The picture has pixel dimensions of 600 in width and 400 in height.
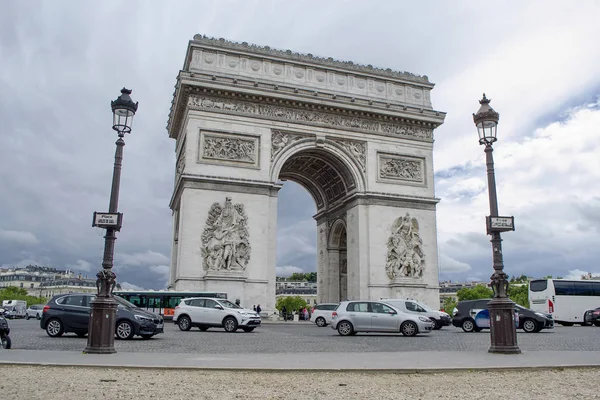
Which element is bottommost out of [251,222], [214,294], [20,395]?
[20,395]

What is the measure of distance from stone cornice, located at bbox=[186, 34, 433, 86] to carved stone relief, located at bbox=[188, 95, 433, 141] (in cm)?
327

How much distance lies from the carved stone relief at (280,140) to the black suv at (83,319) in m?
17.1

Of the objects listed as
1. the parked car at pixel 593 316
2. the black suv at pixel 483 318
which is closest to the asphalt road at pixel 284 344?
the black suv at pixel 483 318

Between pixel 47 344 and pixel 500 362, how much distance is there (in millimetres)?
10394

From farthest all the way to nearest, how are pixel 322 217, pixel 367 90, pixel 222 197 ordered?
pixel 322 217 < pixel 367 90 < pixel 222 197

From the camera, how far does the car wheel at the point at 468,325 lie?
A: 2341 cm

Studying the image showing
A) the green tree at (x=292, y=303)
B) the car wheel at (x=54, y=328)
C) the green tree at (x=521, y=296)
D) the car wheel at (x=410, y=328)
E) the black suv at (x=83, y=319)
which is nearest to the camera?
the black suv at (x=83, y=319)

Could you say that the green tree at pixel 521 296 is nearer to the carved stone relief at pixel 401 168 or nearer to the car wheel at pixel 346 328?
the carved stone relief at pixel 401 168

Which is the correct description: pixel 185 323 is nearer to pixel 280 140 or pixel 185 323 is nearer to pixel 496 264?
pixel 496 264

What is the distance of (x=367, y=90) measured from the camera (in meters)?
35.1

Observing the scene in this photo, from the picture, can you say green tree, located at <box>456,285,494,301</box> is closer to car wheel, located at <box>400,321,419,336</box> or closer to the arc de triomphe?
the arc de triomphe

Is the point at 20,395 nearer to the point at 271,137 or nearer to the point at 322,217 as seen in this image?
the point at 271,137

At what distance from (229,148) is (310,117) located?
18.2 feet

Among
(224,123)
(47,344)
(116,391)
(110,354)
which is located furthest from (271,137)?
(116,391)
